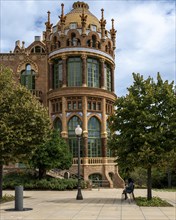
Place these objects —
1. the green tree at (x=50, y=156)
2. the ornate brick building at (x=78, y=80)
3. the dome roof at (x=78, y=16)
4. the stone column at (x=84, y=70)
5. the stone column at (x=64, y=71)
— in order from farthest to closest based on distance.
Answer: the dome roof at (x=78, y=16)
the stone column at (x=64, y=71)
the stone column at (x=84, y=70)
the ornate brick building at (x=78, y=80)
the green tree at (x=50, y=156)

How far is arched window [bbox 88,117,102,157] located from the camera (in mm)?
44875

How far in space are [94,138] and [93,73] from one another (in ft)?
27.7

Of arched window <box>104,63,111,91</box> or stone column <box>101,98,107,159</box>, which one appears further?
arched window <box>104,63,111,91</box>

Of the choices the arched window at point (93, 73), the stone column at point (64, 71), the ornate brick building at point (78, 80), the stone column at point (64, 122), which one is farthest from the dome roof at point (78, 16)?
the stone column at point (64, 122)

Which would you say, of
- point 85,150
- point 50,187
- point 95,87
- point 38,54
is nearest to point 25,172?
point 50,187

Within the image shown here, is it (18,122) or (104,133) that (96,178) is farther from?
(18,122)

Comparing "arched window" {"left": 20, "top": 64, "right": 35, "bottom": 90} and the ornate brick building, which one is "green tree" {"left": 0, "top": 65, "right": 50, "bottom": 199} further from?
"arched window" {"left": 20, "top": 64, "right": 35, "bottom": 90}

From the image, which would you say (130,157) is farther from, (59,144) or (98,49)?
(98,49)

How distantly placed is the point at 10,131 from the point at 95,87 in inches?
1023

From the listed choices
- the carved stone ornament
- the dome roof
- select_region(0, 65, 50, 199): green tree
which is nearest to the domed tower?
the dome roof

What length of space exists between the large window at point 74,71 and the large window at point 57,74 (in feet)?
4.44

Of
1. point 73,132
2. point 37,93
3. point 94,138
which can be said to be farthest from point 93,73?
point 94,138

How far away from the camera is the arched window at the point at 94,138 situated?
44.9 meters

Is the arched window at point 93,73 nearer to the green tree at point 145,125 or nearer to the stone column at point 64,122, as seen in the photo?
the stone column at point 64,122
